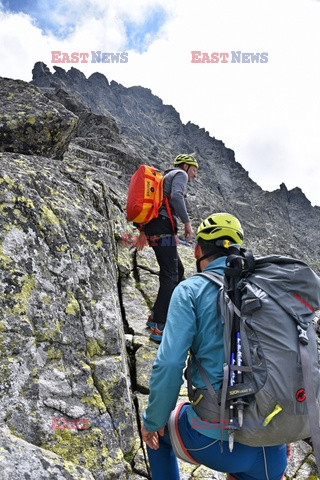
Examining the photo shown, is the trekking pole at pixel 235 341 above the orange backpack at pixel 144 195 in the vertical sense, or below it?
below

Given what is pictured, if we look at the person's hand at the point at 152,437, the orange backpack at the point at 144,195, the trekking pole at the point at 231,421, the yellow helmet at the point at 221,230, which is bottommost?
the person's hand at the point at 152,437

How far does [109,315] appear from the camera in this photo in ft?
18.3

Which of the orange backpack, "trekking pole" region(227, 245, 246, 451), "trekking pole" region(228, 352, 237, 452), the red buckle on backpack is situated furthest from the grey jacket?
the red buckle on backpack

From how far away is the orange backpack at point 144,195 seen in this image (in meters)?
7.88

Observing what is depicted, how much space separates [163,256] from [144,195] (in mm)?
1541

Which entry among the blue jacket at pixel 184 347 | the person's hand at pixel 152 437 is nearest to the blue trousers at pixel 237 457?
the blue jacket at pixel 184 347

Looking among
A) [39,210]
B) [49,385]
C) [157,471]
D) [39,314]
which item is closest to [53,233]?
[39,210]

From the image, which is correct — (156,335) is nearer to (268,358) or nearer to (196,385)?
(196,385)

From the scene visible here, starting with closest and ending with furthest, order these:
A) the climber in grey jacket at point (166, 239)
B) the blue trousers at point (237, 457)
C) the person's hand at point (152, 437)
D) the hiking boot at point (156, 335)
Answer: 1. the blue trousers at point (237, 457)
2. the person's hand at point (152, 437)
3. the hiking boot at point (156, 335)
4. the climber in grey jacket at point (166, 239)

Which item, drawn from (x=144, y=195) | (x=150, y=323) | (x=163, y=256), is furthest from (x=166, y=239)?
(x=150, y=323)

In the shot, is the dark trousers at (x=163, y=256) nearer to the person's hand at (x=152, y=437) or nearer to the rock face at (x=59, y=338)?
the rock face at (x=59, y=338)

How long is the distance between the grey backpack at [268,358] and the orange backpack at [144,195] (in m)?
4.78

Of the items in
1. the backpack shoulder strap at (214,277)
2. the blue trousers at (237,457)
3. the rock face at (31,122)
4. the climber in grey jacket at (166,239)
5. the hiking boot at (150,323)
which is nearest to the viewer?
the blue trousers at (237,457)

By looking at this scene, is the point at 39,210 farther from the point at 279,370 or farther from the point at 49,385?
the point at 279,370
